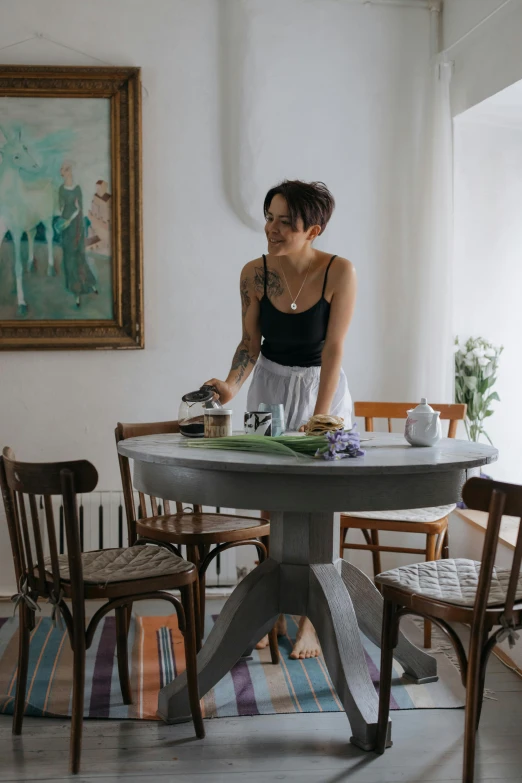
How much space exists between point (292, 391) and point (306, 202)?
67 centimetres

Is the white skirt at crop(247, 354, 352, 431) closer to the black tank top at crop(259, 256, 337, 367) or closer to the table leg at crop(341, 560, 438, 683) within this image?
the black tank top at crop(259, 256, 337, 367)

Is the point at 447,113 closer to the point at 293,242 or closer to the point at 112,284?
the point at 293,242

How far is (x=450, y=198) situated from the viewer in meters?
3.91

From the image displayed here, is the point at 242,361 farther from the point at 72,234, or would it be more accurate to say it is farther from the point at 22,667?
the point at 22,667

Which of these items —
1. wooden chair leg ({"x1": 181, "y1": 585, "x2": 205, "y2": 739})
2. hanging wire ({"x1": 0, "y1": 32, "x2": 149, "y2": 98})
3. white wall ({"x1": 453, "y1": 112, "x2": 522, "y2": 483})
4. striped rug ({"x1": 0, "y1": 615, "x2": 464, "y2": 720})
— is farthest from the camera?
white wall ({"x1": 453, "y1": 112, "x2": 522, "y2": 483})

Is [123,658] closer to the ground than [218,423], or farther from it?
closer to the ground

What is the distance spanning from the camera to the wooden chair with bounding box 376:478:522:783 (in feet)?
6.35

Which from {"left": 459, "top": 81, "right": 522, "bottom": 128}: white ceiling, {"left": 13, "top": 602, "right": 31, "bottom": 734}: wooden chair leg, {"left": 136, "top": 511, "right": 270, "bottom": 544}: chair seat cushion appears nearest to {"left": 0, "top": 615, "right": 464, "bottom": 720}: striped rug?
{"left": 13, "top": 602, "right": 31, "bottom": 734}: wooden chair leg

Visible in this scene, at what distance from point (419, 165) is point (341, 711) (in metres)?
2.56

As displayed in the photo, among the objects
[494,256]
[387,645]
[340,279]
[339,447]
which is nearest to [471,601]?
[387,645]

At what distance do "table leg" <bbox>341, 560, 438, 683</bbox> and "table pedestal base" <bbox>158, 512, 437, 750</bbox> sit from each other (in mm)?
144

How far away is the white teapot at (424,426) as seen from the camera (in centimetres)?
250

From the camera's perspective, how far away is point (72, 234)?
390 cm

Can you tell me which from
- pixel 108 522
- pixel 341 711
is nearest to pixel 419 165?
pixel 108 522
